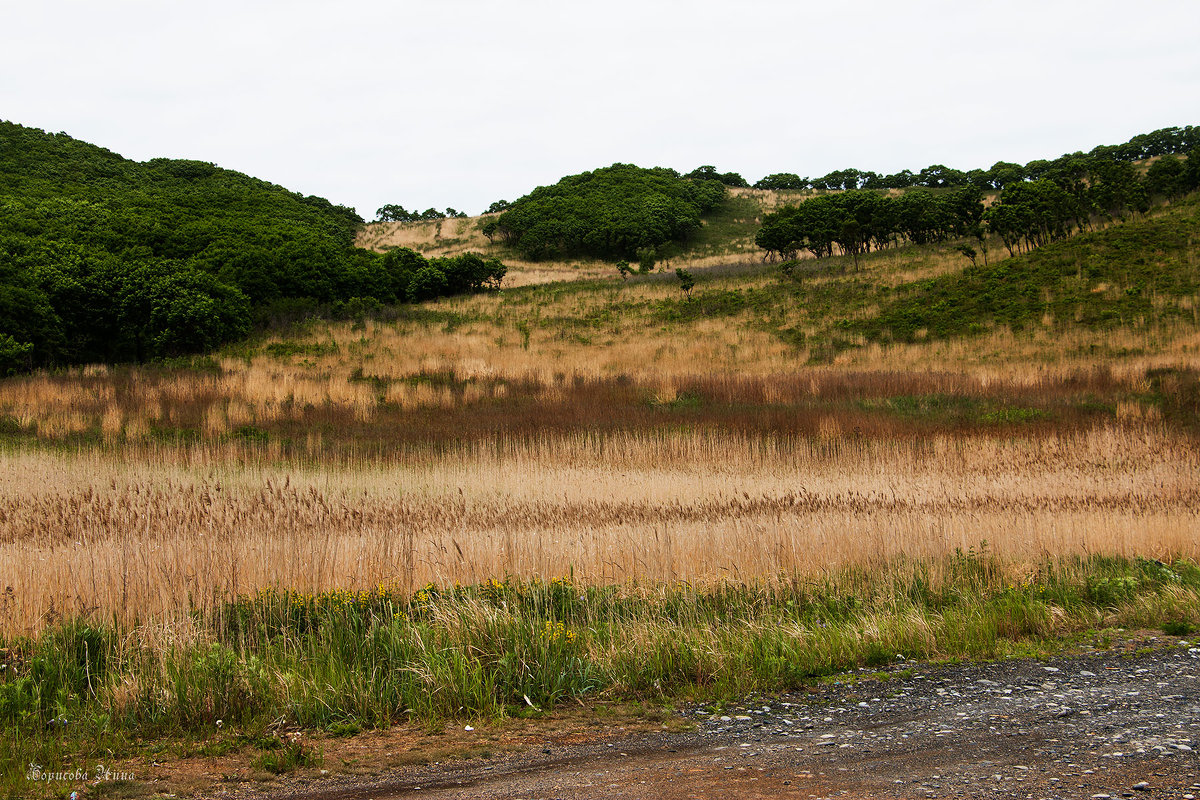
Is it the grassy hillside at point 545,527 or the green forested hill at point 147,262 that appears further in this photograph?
the green forested hill at point 147,262

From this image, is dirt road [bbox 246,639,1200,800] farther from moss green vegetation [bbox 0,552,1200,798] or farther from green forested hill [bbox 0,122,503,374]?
green forested hill [bbox 0,122,503,374]

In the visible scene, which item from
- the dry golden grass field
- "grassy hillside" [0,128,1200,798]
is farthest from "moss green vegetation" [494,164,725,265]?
"grassy hillside" [0,128,1200,798]

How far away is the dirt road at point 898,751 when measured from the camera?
4.17m

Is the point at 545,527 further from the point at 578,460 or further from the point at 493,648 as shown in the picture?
the point at 578,460

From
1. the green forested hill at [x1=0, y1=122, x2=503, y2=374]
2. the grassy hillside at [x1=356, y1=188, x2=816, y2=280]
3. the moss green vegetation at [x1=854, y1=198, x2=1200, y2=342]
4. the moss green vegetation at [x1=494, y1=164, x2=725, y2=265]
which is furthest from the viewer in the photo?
the moss green vegetation at [x1=494, y1=164, x2=725, y2=265]

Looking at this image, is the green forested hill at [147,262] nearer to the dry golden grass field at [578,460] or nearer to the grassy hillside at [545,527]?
the grassy hillside at [545,527]

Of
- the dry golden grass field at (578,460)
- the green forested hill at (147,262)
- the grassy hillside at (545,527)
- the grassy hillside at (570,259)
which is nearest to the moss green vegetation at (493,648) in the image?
the grassy hillside at (545,527)

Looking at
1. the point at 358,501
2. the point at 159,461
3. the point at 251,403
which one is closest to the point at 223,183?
the point at 251,403

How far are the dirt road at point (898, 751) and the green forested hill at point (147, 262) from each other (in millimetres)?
31663

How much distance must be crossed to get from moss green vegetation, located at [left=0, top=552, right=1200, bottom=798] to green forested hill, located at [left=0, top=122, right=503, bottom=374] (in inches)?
1116

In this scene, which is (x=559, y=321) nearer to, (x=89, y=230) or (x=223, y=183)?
(x=89, y=230)

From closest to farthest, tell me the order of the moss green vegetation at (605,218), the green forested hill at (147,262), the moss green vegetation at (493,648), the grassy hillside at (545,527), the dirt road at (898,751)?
the dirt road at (898,751) < the moss green vegetation at (493,648) < the grassy hillside at (545,527) < the green forested hill at (147,262) < the moss green vegetation at (605,218)

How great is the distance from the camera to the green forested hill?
31531 millimetres

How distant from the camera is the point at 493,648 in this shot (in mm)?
6383
